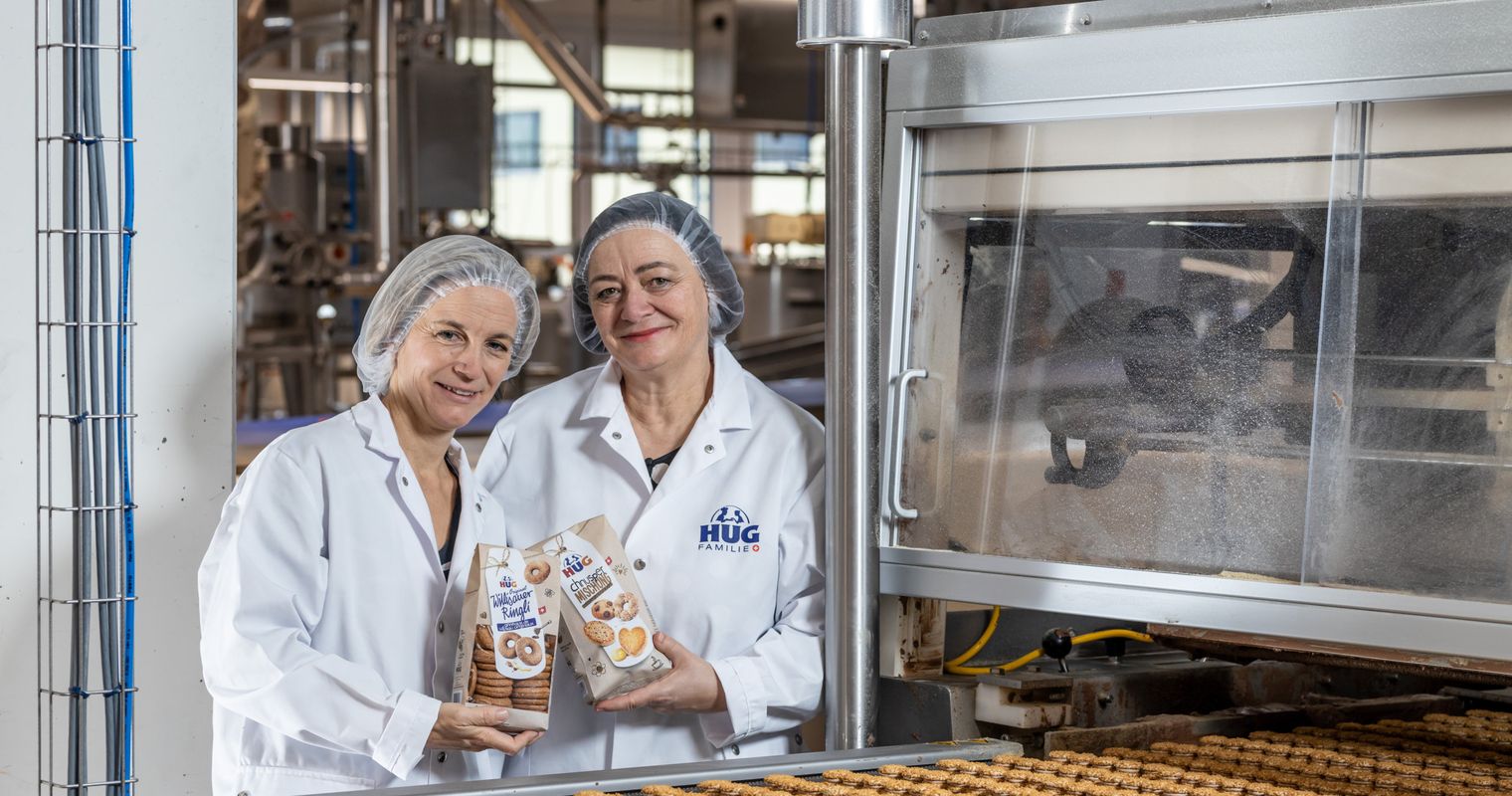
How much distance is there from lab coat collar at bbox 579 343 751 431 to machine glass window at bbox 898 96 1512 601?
22cm

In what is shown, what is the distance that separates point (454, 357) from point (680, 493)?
0.34m

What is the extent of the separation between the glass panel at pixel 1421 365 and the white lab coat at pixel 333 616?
3.29ft

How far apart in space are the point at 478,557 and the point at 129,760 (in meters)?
0.42

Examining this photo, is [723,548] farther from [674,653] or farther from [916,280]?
[916,280]

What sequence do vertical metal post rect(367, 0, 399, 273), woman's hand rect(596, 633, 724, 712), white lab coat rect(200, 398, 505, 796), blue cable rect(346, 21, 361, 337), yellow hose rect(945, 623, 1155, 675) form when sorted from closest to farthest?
white lab coat rect(200, 398, 505, 796) → woman's hand rect(596, 633, 724, 712) → yellow hose rect(945, 623, 1155, 675) → vertical metal post rect(367, 0, 399, 273) → blue cable rect(346, 21, 361, 337)

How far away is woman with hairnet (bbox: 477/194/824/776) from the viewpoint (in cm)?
188

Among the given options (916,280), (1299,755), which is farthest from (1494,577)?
(916,280)

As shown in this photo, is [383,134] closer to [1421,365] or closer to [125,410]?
[125,410]

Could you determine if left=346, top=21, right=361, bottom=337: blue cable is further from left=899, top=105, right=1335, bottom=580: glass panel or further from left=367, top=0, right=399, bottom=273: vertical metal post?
left=899, top=105, right=1335, bottom=580: glass panel

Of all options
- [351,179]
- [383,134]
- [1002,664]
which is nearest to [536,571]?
[1002,664]

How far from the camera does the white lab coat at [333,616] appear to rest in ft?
5.45

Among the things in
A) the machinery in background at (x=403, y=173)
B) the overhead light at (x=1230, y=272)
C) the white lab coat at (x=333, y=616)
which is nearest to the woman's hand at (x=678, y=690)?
the white lab coat at (x=333, y=616)

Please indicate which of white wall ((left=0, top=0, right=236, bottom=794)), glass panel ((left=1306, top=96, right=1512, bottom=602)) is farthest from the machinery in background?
glass panel ((left=1306, top=96, right=1512, bottom=602))

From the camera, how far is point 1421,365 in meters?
1.60
